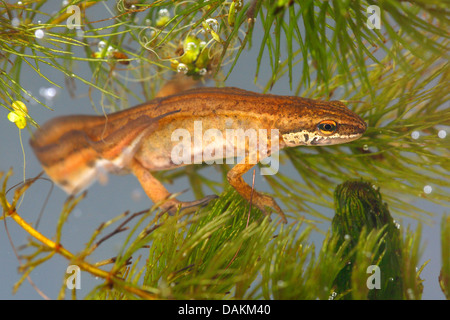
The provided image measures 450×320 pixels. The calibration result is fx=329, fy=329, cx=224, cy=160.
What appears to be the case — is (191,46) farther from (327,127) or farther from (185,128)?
(327,127)

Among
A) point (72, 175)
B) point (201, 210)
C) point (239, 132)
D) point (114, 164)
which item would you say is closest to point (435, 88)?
point (239, 132)

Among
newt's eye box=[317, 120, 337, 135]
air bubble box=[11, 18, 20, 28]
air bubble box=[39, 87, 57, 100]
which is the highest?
air bubble box=[11, 18, 20, 28]

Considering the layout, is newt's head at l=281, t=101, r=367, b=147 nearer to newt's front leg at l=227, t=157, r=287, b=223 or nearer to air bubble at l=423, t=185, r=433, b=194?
newt's front leg at l=227, t=157, r=287, b=223

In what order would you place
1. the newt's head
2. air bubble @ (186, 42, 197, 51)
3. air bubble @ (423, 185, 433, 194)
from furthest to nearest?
air bubble @ (423, 185, 433, 194) → air bubble @ (186, 42, 197, 51) → the newt's head

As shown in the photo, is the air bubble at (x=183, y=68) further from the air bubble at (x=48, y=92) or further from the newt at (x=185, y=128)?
the air bubble at (x=48, y=92)

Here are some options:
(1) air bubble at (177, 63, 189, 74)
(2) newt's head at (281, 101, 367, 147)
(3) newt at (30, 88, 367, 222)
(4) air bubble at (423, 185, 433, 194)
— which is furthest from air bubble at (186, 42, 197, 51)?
(4) air bubble at (423, 185, 433, 194)
